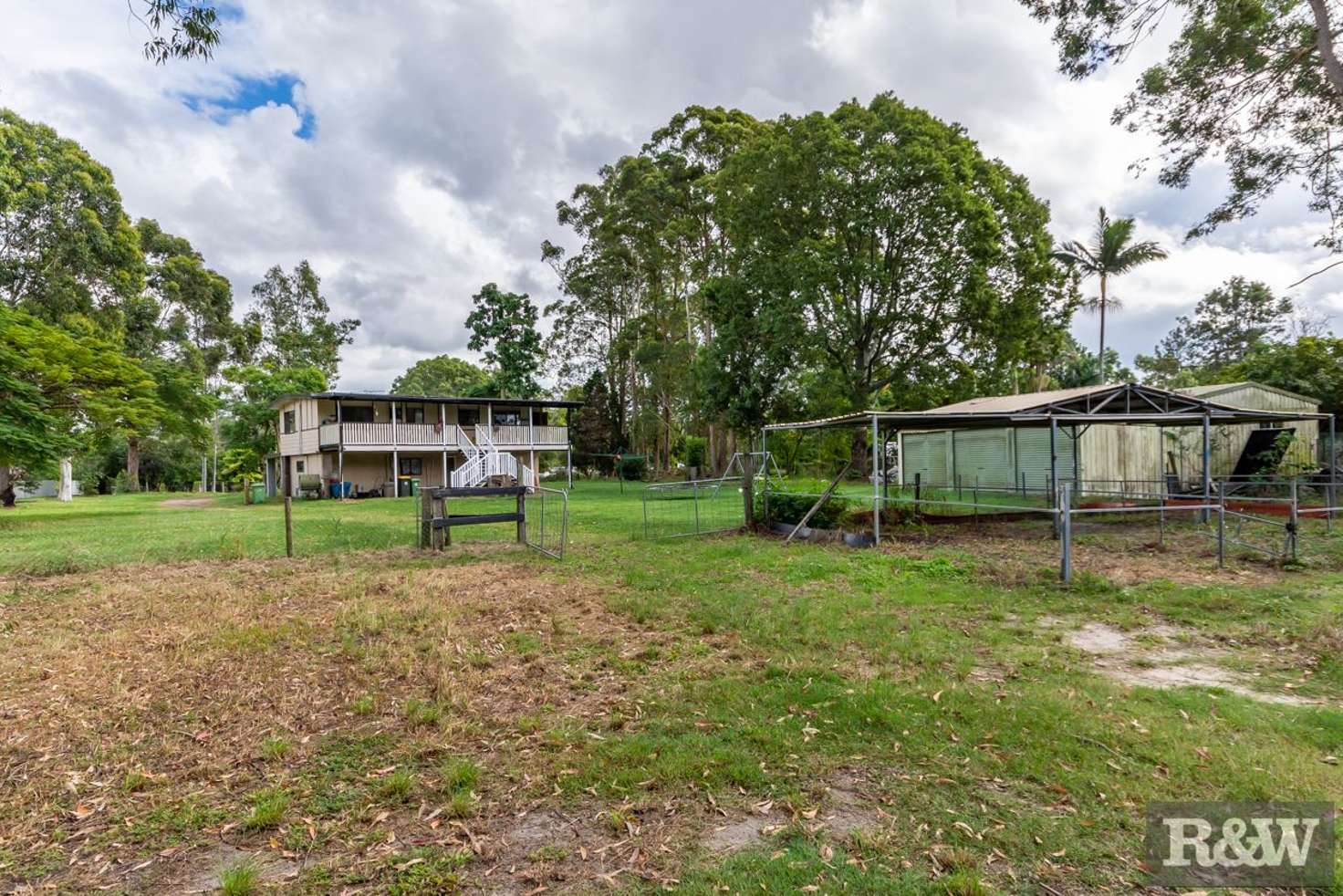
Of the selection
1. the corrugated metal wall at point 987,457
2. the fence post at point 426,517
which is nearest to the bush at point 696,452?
the corrugated metal wall at point 987,457

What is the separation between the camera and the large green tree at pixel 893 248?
59.3 feet

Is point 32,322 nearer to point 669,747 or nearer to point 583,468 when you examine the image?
point 669,747

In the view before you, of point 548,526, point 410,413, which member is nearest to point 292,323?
point 410,413

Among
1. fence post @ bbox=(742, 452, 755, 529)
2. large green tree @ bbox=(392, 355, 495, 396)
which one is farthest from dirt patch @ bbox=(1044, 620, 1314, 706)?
large green tree @ bbox=(392, 355, 495, 396)

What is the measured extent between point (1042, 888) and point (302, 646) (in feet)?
18.9

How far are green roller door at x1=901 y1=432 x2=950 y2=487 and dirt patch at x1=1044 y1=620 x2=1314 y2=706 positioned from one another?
1630 cm

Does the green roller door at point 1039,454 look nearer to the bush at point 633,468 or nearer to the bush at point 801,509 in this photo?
the bush at point 801,509

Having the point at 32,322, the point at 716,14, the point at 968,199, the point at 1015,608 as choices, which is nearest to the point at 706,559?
the point at 1015,608

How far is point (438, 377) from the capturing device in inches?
2522

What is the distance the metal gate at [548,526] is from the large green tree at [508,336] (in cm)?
1750

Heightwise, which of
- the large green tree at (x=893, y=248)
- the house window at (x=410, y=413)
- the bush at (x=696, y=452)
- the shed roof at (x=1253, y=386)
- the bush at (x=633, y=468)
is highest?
the large green tree at (x=893, y=248)

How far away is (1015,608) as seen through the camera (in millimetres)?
6676

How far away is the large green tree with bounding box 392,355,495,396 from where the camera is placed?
62.7 metres

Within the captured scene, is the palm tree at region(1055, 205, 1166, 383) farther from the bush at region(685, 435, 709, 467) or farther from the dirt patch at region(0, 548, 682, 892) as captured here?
the dirt patch at region(0, 548, 682, 892)
